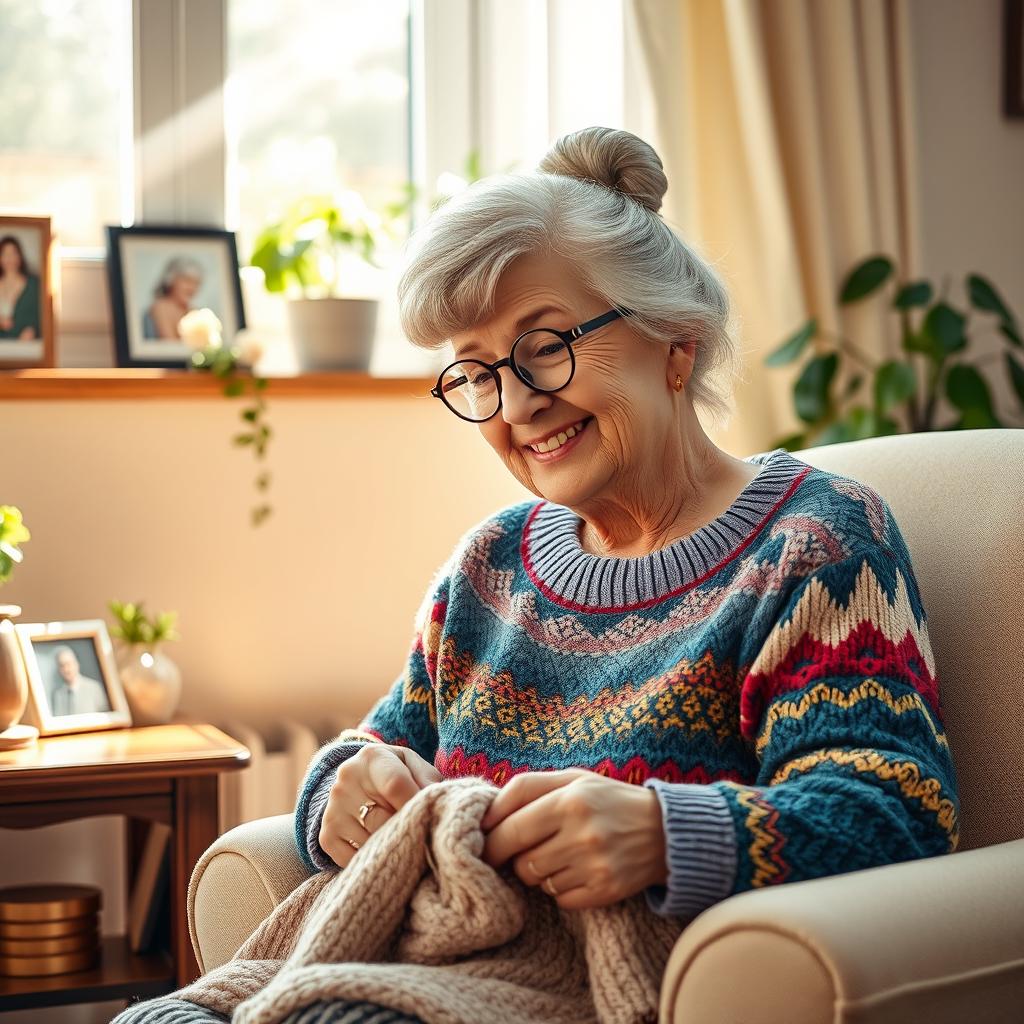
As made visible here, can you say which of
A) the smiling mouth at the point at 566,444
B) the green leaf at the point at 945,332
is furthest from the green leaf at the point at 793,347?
the smiling mouth at the point at 566,444

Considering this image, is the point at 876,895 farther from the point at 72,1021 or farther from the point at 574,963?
the point at 72,1021

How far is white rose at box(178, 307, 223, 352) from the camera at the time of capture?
231 cm

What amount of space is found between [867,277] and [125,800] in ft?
5.31

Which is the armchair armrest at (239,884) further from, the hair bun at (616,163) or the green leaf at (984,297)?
the green leaf at (984,297)

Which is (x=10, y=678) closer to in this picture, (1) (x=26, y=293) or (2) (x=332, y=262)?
(1) (x=26, y=293)

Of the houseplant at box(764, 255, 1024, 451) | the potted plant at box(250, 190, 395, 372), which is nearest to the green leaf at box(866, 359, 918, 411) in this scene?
the houseplant at box(764, 255, 1024, 451)

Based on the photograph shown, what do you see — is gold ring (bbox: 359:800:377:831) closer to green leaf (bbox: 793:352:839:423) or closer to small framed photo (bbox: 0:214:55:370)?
small framed photo (bbox: 0:214:55:370)

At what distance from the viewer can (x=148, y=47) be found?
243 cm

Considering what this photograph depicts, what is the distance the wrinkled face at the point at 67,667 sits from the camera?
6.70ft

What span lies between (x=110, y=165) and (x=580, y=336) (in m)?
1.46

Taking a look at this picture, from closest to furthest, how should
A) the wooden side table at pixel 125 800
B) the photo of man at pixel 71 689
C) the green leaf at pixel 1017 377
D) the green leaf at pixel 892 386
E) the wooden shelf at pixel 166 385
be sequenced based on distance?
the wooden side table at pixel 125 800 < the photo of man at pixel 71 689 < the wooden shelf at pixel 166 385 < the green leaf at pixel 892 386 < the green leaf at pixel 1017 377

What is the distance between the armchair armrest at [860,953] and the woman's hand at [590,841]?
82 millimetres

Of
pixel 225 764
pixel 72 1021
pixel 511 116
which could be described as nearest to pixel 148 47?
pixel 511 116

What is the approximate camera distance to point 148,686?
2125mm
